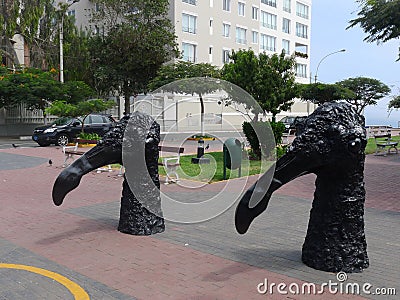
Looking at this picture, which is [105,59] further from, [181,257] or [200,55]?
[181,257]

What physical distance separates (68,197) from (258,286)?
5.48m

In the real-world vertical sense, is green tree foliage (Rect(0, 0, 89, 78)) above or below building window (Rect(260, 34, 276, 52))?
below

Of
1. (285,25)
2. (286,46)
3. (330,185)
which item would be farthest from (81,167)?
(285,25)

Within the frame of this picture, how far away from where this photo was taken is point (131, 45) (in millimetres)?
32031

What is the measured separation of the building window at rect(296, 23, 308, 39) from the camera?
182ft

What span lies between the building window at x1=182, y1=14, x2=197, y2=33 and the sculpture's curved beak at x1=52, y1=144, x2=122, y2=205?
32.7m

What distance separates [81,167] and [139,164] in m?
0.83

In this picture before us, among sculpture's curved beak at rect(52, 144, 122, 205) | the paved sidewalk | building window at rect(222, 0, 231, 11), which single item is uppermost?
building window at rect(222, 0, 231, 11)

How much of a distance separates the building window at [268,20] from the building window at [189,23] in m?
13.3

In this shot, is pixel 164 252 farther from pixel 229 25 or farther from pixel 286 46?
pixel 286 46

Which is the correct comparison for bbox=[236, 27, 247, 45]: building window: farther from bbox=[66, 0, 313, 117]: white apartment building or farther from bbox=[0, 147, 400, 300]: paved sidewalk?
bbox=[0, 147, 400, 300]: paved sidewalk

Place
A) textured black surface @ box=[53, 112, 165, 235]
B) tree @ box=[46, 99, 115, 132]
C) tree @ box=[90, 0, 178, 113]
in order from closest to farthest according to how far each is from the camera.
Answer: textured black surface @ box=[53, 112, 165, 235], tree @ box=[46, 99, 115, 132], tree @ box=[90, 0, 178, 113]

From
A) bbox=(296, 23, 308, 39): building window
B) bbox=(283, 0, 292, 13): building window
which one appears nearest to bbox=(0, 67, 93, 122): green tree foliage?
bbox=(283, 0, 292, 13): building window

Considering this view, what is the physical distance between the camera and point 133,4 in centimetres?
3281
